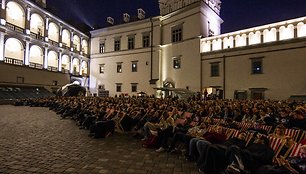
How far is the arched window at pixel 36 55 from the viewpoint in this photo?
3766 cm

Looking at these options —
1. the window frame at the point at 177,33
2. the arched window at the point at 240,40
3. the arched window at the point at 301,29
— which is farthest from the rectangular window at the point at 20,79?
the arched window at the point at 301,29

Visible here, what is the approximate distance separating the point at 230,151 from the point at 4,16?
35.2 metres

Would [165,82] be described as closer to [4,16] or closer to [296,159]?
[4,16]

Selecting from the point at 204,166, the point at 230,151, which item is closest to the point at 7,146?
the point at 204,166

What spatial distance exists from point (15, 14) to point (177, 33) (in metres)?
25.0

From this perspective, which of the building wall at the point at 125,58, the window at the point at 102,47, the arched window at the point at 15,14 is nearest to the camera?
the arched window at the point at 15,14

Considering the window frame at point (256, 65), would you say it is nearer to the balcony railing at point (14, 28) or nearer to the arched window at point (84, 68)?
the balcony railing at point (14, 28)

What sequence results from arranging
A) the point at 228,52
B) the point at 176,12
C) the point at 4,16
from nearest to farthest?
the point at 228,52 → the point at 4,16 → the point at 176,12

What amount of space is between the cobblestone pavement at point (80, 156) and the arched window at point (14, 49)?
2857 centimetres

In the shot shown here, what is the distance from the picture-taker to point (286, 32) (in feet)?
78.9

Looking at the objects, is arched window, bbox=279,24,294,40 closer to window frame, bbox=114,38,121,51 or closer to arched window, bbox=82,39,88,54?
window frame, bbox=114,38,121,51

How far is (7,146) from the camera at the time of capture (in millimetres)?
8070

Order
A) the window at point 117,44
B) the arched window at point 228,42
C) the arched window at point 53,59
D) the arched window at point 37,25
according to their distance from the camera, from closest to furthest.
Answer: the arched window at point 228,42, the arched window at point 37,25, the arched window at point 53,59, the window at point 117,44

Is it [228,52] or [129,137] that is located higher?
[228,52]
